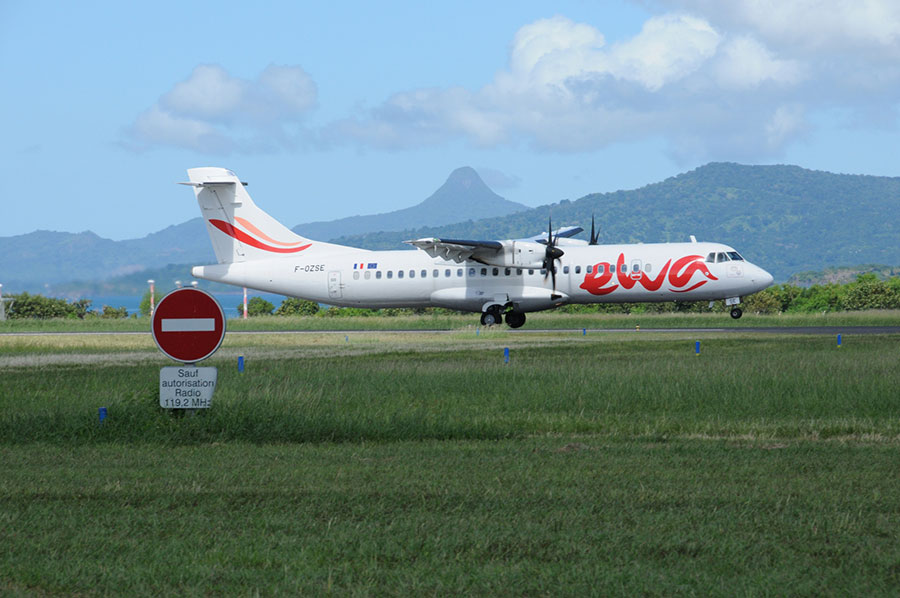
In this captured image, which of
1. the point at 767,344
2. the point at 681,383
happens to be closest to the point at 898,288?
the point at 767,344

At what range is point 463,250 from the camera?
4234 cm

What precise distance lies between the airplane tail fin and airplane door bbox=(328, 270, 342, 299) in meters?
2.09

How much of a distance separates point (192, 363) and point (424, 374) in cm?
841

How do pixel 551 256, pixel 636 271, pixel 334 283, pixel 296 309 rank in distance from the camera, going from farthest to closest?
pixel 296 309
pixel 334 283
pixel 551 256
pixel 636 271

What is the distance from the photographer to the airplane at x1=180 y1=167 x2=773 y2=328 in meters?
41.5

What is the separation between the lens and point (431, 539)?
6438 mm

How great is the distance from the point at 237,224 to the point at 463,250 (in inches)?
434

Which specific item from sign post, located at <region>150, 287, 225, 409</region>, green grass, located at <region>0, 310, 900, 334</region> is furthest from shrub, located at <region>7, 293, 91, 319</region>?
sign post, located at <region>150, 287, 225, 409</region>

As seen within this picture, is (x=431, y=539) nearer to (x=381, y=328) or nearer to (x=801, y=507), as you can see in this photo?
(x=801, y=507)

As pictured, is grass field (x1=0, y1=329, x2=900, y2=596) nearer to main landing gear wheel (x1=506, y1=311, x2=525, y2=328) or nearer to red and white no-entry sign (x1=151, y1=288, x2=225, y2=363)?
red and white no-entry sign (x1=151, y1=288, x2=225, y2=363)

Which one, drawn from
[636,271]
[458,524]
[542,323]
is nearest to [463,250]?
[636,271]

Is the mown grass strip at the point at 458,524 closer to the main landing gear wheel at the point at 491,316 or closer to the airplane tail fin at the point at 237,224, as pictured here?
the main landing gear wheel at the point at 491,316

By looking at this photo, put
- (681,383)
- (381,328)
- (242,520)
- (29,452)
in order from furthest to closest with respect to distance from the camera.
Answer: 1. (381,328)
2. (681,383)
3. (29,452)
4. (242,520)

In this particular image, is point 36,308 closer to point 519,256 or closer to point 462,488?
point 519,256
